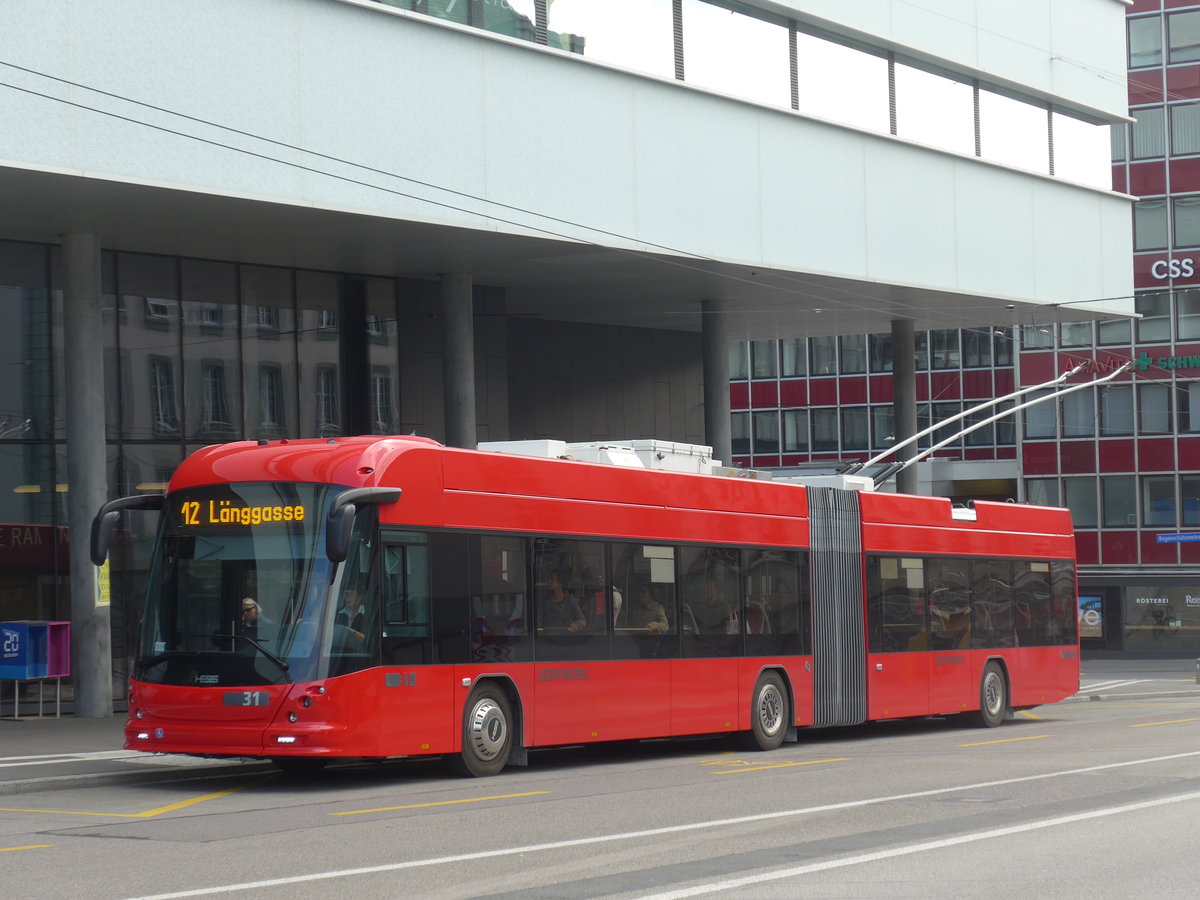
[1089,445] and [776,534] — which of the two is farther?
[1089,445]

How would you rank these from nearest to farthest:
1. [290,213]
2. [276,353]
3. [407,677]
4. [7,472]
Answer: [407,677] → [290,213] → [7,472] → [276,353]

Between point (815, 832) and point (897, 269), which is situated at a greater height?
point (897, 269)

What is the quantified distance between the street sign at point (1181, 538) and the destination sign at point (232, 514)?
47.5 m

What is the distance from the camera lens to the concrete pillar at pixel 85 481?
22.2 metres

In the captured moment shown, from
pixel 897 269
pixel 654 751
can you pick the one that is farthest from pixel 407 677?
pixel 897 269

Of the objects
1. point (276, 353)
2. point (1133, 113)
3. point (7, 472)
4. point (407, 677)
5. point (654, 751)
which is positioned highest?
point (1133, 113)

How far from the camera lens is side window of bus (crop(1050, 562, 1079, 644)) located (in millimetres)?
25281

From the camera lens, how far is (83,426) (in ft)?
73.4

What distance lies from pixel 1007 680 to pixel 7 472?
48.0 feet

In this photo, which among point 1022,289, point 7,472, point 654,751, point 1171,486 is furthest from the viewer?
point 1171,486

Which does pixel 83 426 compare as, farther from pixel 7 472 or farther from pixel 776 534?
pixel 776 534

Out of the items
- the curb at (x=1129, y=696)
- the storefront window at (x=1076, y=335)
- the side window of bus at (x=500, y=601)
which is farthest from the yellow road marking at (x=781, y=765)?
the storefront window at (x=1076, y=335)

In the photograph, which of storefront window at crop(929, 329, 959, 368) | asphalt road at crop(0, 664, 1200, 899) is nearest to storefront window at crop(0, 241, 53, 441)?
asphalt road at crop(0, 664, 1200, 899)

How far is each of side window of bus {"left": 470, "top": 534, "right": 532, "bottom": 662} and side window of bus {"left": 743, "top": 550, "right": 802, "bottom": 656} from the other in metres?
4.00
